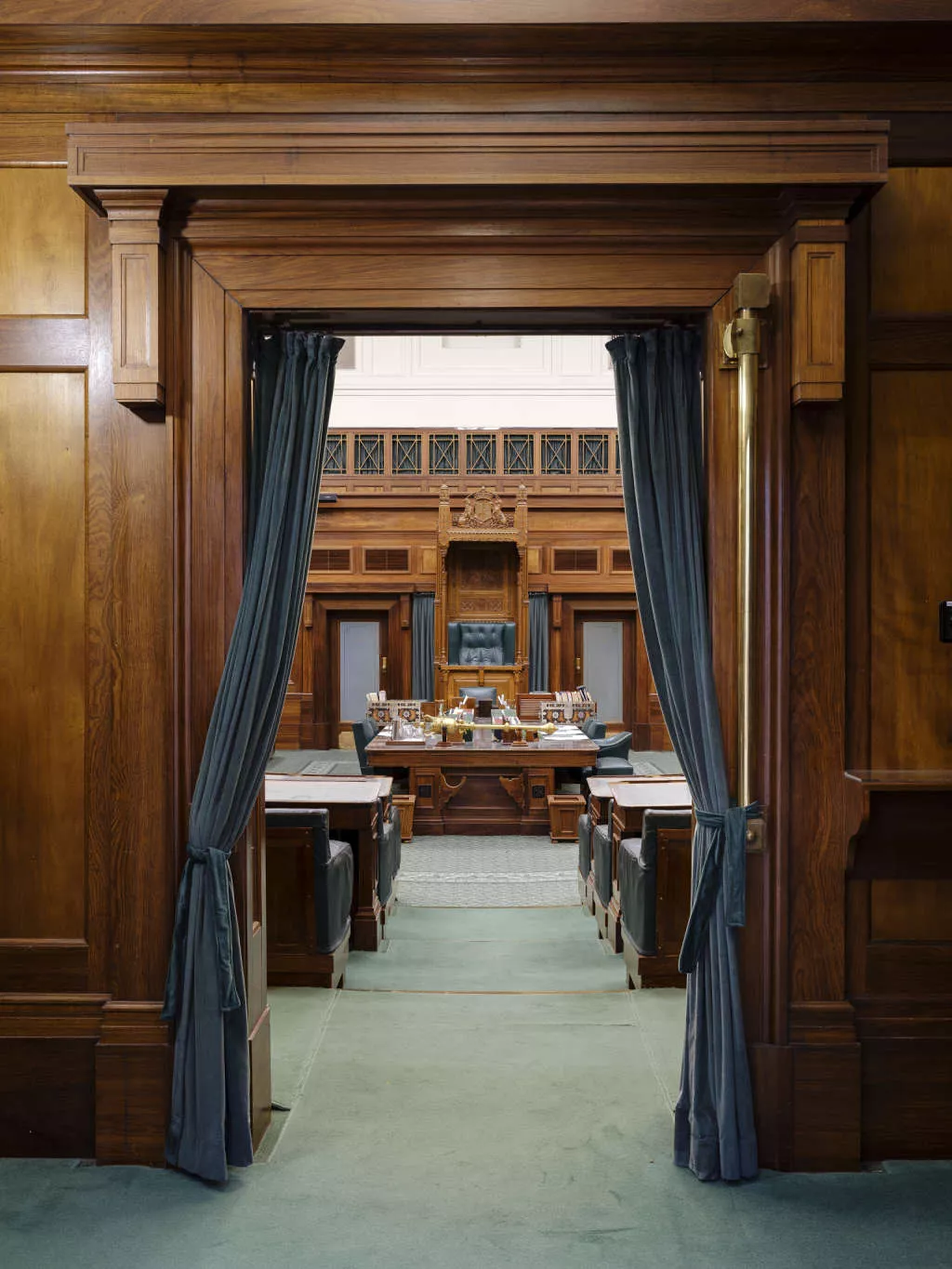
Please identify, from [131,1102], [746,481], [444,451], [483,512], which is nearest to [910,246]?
[746,481]

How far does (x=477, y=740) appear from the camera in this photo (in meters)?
7.23

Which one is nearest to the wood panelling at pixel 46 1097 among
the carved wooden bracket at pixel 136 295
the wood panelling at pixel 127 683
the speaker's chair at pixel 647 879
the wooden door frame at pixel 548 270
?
the wood panelling at pixel 127 683

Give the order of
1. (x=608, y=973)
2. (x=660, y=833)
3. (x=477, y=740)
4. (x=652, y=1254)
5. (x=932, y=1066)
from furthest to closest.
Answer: (x=477, y=740)
(x=608, y=973)
(x=660, y=833)
(x=932, y=1066)
(x=652, y=1254)

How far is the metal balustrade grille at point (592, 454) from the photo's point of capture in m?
11.6

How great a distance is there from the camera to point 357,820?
14.3 ft

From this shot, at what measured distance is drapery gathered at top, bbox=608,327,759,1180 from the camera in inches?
96.3

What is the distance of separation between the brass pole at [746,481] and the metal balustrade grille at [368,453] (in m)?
9.39

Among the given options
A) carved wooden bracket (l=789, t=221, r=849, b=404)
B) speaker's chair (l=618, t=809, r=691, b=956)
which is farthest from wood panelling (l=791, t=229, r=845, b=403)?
speaker's chair (l=618, t=809, r=691, b=956)

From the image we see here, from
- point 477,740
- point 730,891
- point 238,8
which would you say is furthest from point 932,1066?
point 477,740

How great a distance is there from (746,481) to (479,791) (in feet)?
17.1

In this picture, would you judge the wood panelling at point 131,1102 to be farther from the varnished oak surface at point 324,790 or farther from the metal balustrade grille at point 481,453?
the metal balustrade grille at point 481,453

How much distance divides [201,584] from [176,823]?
0.67 metres

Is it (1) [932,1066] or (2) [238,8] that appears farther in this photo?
(1) [932,1066]

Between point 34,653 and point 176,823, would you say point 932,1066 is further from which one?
point 34,653
